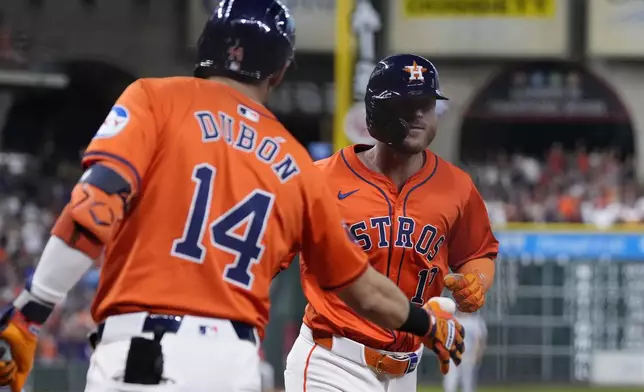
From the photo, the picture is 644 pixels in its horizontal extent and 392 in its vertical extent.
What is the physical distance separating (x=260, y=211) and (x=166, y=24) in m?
19.7

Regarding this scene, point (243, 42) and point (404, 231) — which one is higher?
point (243, 42)

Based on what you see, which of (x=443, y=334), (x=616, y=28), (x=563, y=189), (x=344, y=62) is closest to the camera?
(x=443, y=334)

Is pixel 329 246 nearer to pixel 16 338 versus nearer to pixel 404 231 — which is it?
pixel 16 338

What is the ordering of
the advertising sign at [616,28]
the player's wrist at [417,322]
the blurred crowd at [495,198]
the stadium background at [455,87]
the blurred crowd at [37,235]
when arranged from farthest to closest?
the advertising sign at [616,28]
the stadium background at [455,87]
the blurred crowd at [495,198]
the blurred crowd at [37,235]
the player's wrist at [417,322]

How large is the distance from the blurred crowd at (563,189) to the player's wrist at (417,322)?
1342 cm

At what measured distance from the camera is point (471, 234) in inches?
207

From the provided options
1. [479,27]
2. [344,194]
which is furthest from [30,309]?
[479,27]

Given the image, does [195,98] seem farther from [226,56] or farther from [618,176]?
[618,176]

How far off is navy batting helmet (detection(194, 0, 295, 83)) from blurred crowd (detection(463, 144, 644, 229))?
13851mm

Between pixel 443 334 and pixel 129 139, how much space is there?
4.53 feet

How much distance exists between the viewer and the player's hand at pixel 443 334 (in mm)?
3975

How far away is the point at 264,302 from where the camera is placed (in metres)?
3.48

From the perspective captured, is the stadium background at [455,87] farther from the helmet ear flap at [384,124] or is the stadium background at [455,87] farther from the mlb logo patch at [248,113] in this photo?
the mlb logo patch at [248,113]

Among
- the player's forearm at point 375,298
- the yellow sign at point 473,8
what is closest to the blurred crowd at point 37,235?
the yellow sign at point 473,8
